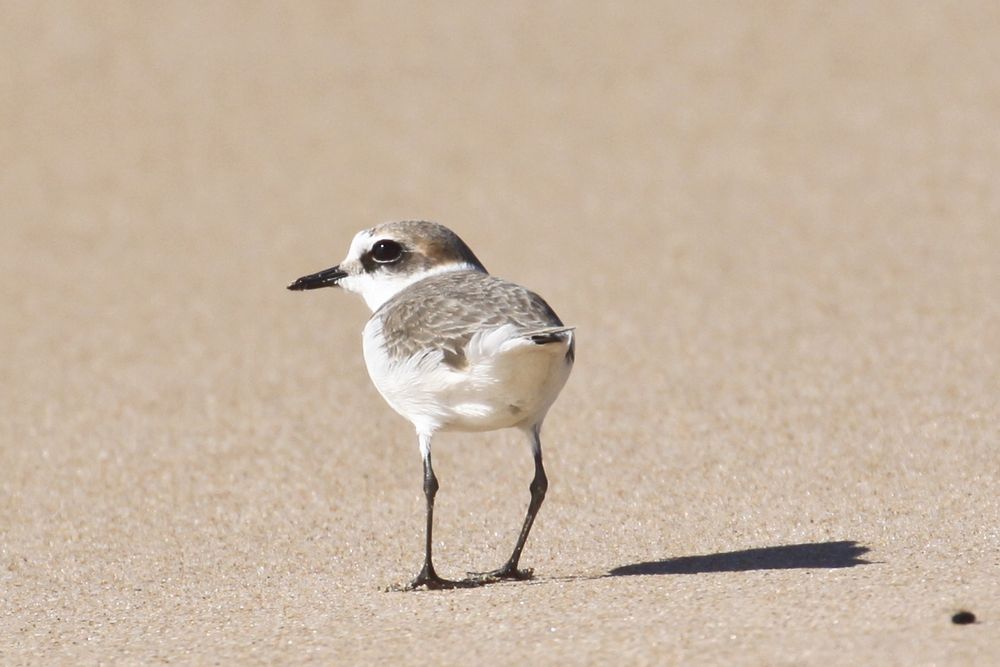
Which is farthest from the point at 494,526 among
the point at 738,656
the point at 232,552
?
the point at 738,656

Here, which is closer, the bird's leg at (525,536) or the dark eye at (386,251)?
the bird's leg at (525,536)

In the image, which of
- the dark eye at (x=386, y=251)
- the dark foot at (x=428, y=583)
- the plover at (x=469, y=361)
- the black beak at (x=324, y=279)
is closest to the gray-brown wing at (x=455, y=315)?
the plover at (x=469, y=361)

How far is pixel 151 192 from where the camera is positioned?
454 inches

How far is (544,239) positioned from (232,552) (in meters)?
4.84

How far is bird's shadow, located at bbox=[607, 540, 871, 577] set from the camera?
5.00 metres

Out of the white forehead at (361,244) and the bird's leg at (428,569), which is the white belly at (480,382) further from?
the white forehead at (361,244)

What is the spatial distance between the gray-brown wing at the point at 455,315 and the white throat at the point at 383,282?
409mm

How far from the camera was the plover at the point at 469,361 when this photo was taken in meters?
4.84

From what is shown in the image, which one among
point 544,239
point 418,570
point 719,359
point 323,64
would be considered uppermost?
point 323,64

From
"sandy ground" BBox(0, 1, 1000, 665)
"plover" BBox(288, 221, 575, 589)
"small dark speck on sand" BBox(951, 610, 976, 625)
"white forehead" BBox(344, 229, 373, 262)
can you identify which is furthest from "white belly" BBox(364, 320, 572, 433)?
"small dark speck on sand" BBox(951, 610, 976, 625)

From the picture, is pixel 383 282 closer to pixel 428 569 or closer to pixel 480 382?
pixel 480 382

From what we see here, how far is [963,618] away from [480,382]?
67.6 inches

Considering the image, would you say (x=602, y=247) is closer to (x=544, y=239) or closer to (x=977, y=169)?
(x=544, y=239)

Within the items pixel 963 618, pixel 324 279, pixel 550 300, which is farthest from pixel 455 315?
pixel 550 300
